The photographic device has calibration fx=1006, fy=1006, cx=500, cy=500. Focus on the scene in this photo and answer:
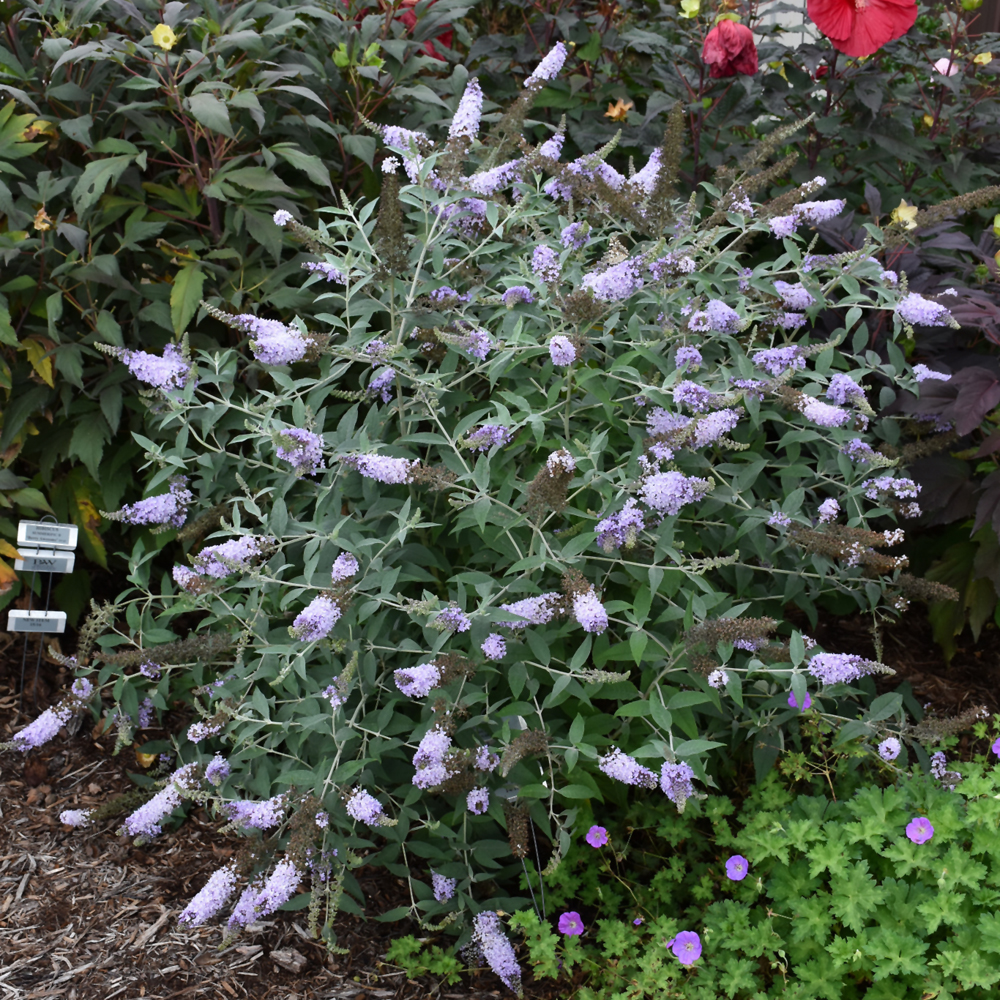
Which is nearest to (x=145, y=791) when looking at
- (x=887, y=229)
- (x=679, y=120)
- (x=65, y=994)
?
(x=65, y=994)

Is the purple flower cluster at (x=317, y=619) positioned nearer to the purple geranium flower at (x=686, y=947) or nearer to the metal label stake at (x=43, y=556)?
the purple geranium flower at (x=686, y=947)

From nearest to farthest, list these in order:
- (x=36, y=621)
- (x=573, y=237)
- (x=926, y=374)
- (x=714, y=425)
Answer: (x=714, y=425)
(x=573, y=237)
(x=926, y=374)
(x=36, y=621)

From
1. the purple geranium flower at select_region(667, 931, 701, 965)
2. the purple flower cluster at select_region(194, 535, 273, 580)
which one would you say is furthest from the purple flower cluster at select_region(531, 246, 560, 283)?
the purple geranium flower at select_region(667, 931, 701, 965)

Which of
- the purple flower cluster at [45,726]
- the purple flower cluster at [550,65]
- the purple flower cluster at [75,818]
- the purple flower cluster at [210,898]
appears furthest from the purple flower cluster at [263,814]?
the purple flower cluster at [550,65]

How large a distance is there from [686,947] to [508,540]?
93 centimetres

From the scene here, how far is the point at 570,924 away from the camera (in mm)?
2186

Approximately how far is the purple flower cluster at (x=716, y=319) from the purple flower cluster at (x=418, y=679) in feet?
3.15

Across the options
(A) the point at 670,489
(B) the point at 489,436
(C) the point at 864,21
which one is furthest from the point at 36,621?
(C) the point at 864,21

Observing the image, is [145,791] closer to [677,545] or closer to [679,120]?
[677,545]

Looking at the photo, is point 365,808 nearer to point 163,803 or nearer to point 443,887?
point 443,887

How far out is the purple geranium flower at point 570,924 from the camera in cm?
218

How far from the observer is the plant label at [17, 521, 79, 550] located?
271 cm

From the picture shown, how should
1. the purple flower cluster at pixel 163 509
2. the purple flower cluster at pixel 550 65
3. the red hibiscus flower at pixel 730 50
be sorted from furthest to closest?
the red hibiscus flower at pixel 730 50, the purple flower cluster at pixel 550 65, the purple flower cluster at pixel 163 509

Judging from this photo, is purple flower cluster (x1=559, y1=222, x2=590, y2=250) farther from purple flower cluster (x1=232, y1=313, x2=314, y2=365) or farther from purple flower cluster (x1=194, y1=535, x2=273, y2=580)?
purple flower cluster (x1=194, y1=535, x2=273, y2=580)
